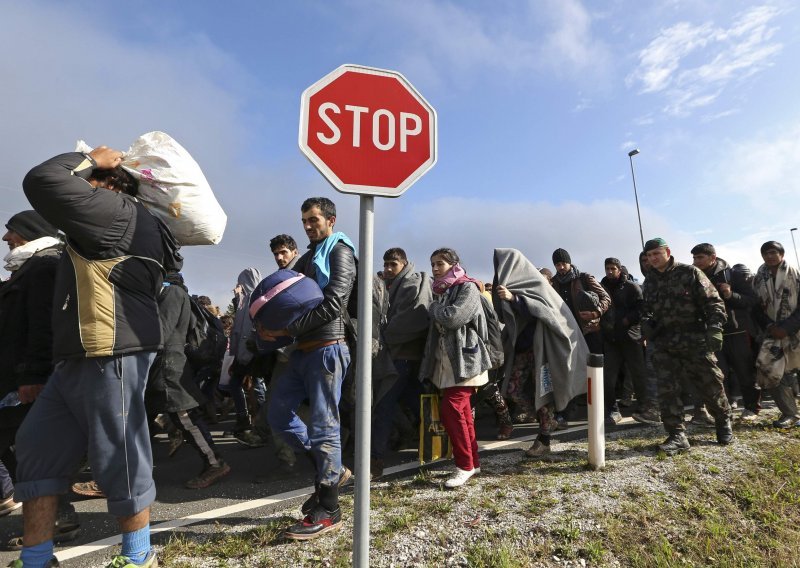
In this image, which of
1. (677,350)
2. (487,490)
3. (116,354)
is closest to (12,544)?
(116,354)

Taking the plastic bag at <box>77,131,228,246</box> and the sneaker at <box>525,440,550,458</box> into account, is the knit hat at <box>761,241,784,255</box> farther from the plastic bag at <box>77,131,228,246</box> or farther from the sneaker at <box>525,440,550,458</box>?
the plastic bag at <box>77,131,228,246</box>

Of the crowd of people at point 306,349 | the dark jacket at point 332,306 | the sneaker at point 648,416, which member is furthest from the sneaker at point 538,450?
the dark jacket at point 332,306

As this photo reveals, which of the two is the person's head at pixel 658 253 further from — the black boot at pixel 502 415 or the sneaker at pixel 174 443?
the sneaker at pixel 174 443

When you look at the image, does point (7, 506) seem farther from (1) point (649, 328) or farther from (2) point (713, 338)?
(2) point (713, 338)

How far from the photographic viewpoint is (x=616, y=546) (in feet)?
9.52

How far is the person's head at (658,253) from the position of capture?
16.4ft

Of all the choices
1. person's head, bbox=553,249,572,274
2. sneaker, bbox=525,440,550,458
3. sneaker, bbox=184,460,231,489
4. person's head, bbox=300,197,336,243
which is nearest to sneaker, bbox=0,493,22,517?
sneaker, bbox=184,460,231,489

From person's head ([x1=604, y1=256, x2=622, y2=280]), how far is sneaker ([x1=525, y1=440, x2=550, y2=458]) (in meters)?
3.33

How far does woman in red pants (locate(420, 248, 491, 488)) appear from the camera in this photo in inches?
159

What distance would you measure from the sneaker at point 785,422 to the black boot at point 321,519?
5.00 m

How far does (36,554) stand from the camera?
2.38m

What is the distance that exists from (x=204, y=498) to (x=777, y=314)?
Answer: 6.54 metres

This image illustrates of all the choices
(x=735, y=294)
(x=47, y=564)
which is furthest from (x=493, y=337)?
(x=735, y=294)

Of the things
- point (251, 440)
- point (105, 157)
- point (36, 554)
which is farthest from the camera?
point (251, 440)
